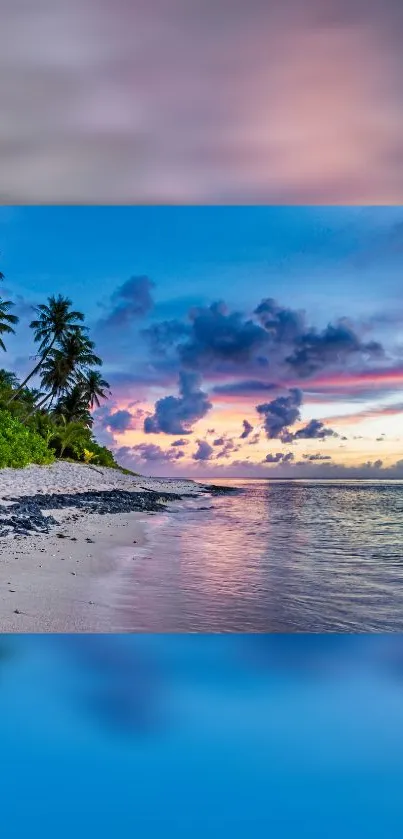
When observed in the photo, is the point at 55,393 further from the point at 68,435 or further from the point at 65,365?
the point at 68,435

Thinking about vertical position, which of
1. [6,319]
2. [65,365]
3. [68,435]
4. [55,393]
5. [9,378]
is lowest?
[68,435]

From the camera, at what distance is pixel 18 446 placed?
399 inches

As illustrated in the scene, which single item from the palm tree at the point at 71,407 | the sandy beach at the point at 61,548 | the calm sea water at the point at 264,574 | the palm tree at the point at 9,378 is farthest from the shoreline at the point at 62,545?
the palm tree at the point at 9,378

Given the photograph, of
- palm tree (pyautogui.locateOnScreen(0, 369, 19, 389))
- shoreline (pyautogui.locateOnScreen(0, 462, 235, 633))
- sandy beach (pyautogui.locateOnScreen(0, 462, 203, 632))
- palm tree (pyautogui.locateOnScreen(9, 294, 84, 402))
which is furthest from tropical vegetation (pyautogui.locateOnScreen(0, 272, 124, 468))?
sandy beach (pyautogui.locateOnScreen(0, 462, 203, 632))

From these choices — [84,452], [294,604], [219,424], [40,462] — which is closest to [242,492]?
[84,452]

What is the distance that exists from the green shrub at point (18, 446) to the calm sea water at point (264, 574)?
2.37 metres

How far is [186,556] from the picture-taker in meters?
5.66

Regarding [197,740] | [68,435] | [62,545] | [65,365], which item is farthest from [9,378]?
[197,740]

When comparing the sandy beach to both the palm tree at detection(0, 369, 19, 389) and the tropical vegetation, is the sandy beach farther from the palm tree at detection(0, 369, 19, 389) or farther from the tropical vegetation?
the palm tree at detection(0, 369, 19, 389)

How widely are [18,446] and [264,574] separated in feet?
19.1

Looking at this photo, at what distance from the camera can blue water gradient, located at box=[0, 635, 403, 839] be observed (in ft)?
4.97

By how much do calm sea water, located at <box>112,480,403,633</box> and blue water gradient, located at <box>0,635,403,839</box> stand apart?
632 mm

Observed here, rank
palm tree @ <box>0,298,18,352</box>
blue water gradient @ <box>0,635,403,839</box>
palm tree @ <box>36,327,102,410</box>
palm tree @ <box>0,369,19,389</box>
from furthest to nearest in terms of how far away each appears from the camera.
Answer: palm tree @ <box>0,369,19,389</box>, palm tree @ <box>0,298,18,352</box>, palm tree @ <box>36,327,102,410</box>, blue water gradient @ <box>0,635,403,839</box>
